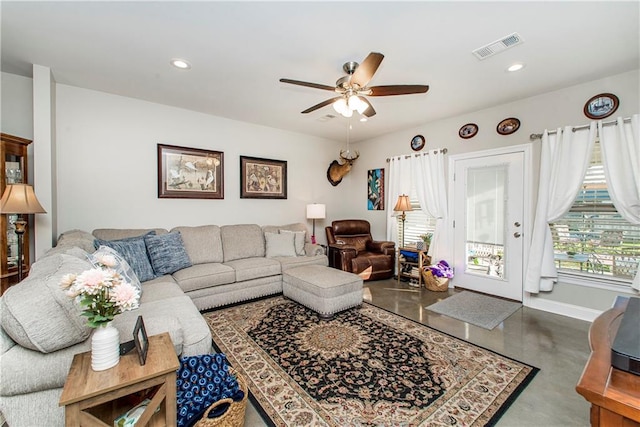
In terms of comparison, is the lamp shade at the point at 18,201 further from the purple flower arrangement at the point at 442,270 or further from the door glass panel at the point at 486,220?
the door glass panel at the point at 486,220

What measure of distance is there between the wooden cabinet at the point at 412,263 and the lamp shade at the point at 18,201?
4491 millimetres

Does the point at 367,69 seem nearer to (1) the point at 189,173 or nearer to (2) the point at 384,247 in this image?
(1) the point at 189,173

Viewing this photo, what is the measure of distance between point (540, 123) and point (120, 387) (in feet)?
15.4

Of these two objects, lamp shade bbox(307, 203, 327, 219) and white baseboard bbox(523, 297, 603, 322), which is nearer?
white baseboard bbox(523, 297, 603, 322)

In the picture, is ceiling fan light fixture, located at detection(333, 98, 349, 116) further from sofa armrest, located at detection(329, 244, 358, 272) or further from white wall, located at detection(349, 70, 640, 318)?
white wall, located at detection(349, 70, 640, 318)

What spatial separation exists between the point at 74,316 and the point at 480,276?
4.55 metres

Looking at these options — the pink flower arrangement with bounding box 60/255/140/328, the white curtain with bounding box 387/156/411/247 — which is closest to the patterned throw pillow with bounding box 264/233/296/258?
the white curtain with bounding box 387/156/411/247

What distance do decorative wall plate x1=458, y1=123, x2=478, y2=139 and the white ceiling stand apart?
22.2 inches

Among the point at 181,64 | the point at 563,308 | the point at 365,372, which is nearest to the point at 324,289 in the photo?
the point at 365,372

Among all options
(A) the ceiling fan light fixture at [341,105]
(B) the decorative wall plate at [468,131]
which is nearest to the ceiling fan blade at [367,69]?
(A) the ceiling fan light fixture at [341,105]

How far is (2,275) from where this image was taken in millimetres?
2379

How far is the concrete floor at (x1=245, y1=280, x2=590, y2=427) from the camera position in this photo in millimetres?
1654

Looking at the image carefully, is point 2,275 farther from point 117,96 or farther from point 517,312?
point 517,312

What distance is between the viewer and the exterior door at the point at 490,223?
3.68m
